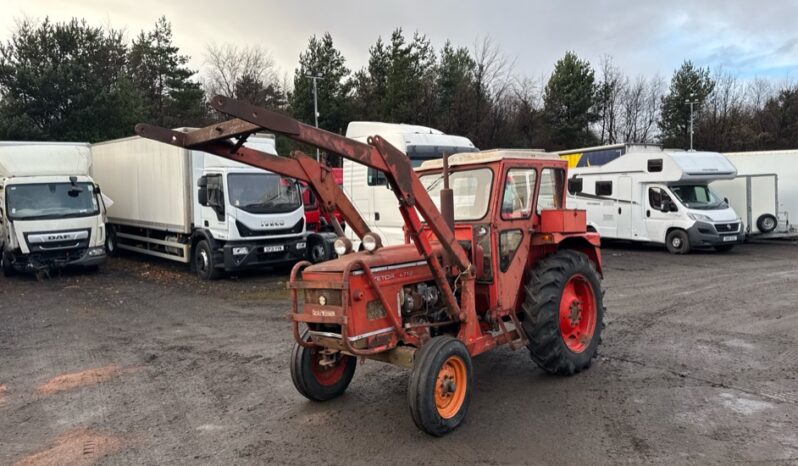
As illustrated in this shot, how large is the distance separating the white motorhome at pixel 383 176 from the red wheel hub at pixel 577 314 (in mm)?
5345

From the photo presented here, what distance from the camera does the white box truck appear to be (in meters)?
12.2

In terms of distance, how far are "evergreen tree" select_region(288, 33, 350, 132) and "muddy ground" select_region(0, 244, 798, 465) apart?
101ft

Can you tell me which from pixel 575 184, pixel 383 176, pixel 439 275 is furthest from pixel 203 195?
pixel 575 184

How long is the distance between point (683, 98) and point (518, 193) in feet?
166

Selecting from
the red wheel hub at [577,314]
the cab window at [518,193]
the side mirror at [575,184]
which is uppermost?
the side mirror at [575,184]

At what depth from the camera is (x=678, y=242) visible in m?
16.3

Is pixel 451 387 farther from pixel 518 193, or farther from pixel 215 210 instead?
pixel 215 210

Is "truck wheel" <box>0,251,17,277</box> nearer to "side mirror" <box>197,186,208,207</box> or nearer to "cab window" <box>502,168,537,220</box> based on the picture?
"side mirror" <box>197,186,208,207</box>

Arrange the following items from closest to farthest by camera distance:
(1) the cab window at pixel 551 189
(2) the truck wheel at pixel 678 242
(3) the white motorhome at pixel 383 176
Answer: (1) the cab window at pixel 551 189 → (3) the white motorhome at pixel 383 176 → (2) the truck wheel at pixel 678 242

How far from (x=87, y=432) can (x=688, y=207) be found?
1581 centimetres

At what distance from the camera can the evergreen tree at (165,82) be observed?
3644 cm

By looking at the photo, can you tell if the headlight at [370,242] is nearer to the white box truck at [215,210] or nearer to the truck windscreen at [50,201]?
the white box truck at [215,210]

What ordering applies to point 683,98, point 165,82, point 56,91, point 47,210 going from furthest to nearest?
point 683,98 → point 165,82 → point 56,91 → point 47,210

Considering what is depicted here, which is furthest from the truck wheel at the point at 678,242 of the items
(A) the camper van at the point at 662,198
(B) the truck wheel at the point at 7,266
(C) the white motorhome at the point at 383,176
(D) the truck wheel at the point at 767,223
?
(B) the truck wheel at the point at 7,266
